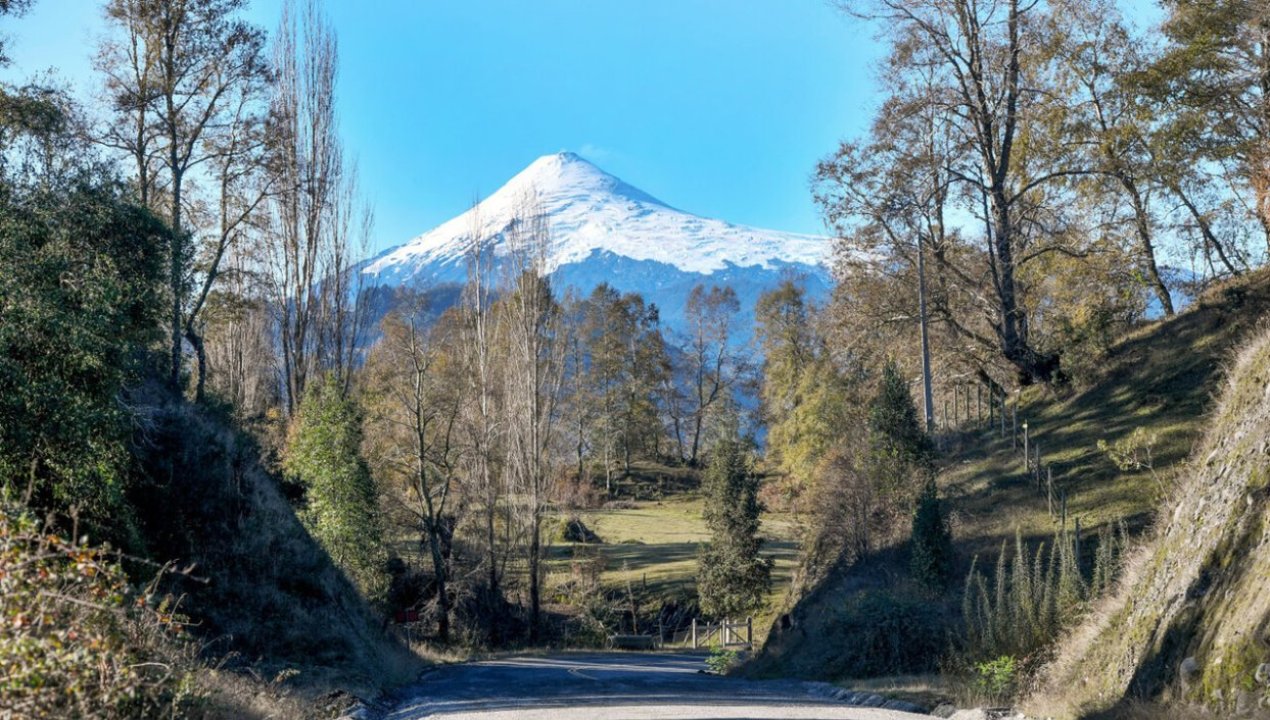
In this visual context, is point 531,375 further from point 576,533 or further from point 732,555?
point 576,533

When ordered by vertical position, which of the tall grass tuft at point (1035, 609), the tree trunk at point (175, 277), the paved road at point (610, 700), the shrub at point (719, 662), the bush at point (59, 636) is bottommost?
the shrub at point (719, 662)

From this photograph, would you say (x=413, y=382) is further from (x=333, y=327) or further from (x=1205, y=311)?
(x=1205, y=311)

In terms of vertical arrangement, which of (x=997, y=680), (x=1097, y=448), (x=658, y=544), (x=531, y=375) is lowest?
(x=658, y=544)

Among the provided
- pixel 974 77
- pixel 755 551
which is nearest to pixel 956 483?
pixel 974 77

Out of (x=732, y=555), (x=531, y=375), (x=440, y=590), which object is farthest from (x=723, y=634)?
(x=531, y=375)

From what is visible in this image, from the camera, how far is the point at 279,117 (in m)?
28.2

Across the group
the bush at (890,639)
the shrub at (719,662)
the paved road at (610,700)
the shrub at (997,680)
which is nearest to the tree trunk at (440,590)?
the shrub at (719,662)

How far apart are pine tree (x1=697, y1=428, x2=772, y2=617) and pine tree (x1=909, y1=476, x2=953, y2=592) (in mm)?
19514

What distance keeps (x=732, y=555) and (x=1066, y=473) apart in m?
17.9

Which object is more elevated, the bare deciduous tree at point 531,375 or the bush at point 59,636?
the bare deciduous tree at point 531,375

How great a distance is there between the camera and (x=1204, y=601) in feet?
25.6

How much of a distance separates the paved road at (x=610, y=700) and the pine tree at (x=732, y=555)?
67.7 ft

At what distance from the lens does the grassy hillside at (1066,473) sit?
1730 centimetres

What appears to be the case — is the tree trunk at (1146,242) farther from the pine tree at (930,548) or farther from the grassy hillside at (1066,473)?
the pine tree at (930,548)
